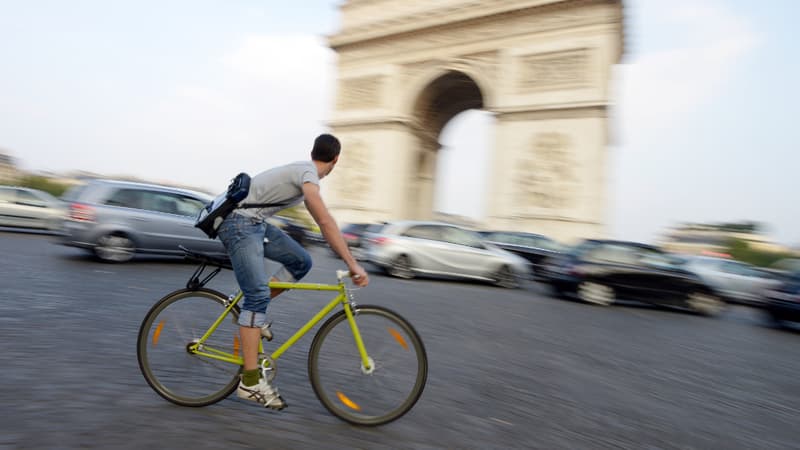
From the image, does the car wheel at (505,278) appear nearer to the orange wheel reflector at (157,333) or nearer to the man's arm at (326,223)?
the man's arm at (326,223)

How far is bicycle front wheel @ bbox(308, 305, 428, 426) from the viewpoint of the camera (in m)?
2.75

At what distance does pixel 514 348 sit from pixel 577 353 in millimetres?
625

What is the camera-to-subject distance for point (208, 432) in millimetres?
2482

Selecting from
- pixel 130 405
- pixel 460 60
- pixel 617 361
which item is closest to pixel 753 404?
pixel 617 361

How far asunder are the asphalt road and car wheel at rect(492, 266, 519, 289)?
4.13 m

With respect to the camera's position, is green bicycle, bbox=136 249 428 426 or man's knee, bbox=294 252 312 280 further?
Result: man's knee, bbox=294 252 312 280

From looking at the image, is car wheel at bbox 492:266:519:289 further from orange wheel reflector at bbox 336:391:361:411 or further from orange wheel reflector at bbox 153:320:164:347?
orange wheel reflector at bbox 153:320:164:347

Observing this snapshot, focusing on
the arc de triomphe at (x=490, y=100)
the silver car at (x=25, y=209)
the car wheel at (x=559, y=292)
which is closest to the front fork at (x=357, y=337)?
the car wheel at (x=559, y=292)

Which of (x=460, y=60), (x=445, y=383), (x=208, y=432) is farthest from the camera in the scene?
(x=460, y=60)

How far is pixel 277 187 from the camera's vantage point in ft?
8.86

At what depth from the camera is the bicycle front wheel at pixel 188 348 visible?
9.22 feet

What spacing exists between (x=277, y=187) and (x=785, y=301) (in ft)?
31.2

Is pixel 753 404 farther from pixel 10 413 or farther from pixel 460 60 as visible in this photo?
pixel 460 60

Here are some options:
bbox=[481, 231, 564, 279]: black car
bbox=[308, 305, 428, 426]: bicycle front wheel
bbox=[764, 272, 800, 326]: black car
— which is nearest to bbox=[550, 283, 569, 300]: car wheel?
bbox=[764, 272, 800, 326]: black car
